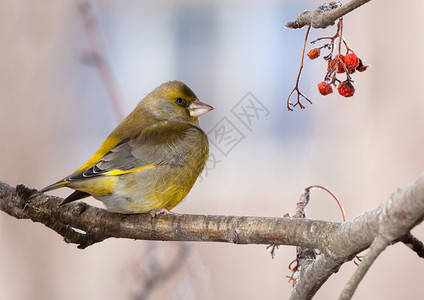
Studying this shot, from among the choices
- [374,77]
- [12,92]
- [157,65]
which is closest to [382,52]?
[374,77]

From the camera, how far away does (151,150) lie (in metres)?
1.54

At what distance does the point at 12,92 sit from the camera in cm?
286

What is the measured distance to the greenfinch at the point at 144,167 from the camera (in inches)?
55.5

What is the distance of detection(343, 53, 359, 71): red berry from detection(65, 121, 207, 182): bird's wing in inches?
22.5

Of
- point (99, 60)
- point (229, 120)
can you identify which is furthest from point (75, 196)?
point (229, 120)

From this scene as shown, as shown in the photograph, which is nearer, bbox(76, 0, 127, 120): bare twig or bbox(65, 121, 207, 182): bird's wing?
bbox(65, 121, 207, 182): bird's wing

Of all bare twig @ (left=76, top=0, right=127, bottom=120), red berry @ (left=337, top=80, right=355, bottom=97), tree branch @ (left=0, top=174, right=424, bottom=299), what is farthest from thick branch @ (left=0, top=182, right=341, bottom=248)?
bare twig @ (left=76, top=0, right=127, bottom=120)

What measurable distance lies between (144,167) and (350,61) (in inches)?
24.6

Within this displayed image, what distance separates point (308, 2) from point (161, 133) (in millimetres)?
1944

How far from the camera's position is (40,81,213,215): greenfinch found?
141 centimetres

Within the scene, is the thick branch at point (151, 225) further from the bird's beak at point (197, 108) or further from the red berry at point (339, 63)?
the bird's beak at point (197, 108)

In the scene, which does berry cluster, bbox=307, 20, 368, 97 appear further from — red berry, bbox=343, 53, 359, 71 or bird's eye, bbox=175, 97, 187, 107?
bird's eye, bbox=175, 97, 187, 107

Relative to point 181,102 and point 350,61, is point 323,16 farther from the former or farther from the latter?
point 181,102

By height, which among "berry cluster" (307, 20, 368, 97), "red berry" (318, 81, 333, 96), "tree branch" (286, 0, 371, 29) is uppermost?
"tree branch" (286, 0, 371, 29)
